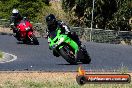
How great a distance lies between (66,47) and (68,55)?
0.42 metres

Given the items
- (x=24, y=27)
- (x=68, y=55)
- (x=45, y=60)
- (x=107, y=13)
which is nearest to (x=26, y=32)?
(x=24, y=27)

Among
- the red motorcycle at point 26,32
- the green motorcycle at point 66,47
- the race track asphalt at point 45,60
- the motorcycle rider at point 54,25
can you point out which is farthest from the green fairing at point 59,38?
the red motorcycle at point 26,32

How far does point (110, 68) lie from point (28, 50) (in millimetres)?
8247

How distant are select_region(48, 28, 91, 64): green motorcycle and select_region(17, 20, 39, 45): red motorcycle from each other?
993 centimetres

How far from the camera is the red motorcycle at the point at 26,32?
93.4 ft

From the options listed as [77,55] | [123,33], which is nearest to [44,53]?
[77,55]

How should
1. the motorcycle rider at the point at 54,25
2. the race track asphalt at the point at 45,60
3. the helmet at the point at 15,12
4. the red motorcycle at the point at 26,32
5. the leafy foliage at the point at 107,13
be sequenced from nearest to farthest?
the motorcycle rider at the point at 54,25 < the race track asphalt at the point at 45,60 < the red motorcycle at the point at 26,32 < the helmet at the point at 15,12 < the leafy foliage at the point at 107,13

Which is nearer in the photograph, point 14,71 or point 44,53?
point 14,71

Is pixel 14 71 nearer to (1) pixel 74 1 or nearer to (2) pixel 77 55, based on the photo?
(2) pixel 77 55

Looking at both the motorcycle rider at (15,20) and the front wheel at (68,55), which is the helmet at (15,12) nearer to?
the motorcycle rider at (15,20)

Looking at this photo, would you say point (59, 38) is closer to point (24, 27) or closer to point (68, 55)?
point (68, 55)

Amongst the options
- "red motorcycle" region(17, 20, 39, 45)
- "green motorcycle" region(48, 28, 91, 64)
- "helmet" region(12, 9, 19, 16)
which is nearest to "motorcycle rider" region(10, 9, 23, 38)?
"helmet" region(12, 9, 19, 16)

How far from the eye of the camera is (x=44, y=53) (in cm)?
2422

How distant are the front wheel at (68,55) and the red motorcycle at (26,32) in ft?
33.4
